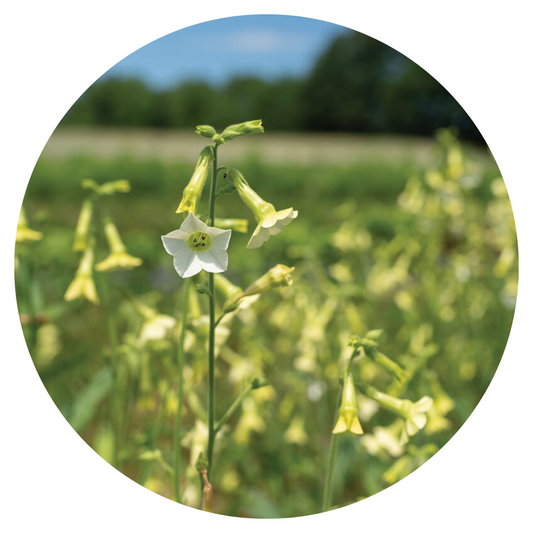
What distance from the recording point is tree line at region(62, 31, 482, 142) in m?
5.41

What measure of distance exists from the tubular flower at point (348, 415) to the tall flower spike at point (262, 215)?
14.6 inches

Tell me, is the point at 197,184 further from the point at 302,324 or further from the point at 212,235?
the point at 302,324

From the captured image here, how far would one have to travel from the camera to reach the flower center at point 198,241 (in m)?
0.99

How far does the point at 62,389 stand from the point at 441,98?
2.34 m

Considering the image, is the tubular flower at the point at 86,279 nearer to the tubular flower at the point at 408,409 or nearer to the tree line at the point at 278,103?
the tubular flower at the point at 408,409

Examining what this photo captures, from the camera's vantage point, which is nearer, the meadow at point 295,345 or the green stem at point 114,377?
the green stem at point 114,377

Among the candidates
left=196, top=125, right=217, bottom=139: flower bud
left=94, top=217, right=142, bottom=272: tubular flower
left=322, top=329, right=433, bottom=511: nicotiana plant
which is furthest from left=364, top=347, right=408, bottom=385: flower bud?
left=94, top=217, right=142, bottom=272: tubular flower

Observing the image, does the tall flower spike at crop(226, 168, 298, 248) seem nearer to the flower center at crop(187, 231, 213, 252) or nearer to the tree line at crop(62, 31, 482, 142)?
the flower center at crop(187, 231, 213, 252)

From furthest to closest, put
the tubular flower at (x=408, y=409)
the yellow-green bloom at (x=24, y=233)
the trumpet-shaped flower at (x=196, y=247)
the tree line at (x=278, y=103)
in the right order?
the tree line at (x=278, y=103) → the yellow-green bloom at (x=24, y=233) → the tubular flower at (x=408, y=409) → the trumpet-shaped flower at (x=196, y=247)

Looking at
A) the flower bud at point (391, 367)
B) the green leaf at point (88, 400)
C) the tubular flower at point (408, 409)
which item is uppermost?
the flower bud at point (391, 367)

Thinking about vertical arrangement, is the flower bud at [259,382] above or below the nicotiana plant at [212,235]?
below

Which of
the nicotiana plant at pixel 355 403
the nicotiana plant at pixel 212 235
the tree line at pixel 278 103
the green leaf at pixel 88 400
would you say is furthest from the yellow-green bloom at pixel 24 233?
the tree line at pixel 278 103

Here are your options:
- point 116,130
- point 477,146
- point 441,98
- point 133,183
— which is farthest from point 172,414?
point 116,130

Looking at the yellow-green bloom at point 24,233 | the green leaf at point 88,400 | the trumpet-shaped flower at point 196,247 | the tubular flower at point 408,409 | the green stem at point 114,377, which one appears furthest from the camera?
→ the green leaf at point 88,400
